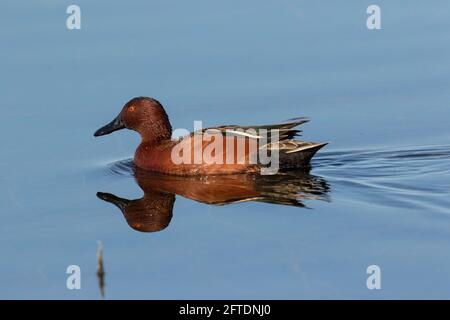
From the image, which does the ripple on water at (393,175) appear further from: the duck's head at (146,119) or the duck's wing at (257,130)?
the duck's head at (146,119)

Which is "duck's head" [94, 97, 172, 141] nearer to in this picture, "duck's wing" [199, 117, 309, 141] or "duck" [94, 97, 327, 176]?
"duck" [94, 97, 327, 176]

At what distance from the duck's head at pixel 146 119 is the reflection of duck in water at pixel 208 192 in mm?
513

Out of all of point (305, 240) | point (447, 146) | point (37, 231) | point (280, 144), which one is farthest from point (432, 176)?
point (37, 231)

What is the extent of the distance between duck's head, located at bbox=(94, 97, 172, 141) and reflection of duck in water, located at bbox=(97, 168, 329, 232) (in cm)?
51

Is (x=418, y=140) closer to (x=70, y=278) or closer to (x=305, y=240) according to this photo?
(x=305, y=240)

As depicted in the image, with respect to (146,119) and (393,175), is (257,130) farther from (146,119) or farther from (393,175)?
(393,175)

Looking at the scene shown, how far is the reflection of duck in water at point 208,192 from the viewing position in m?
9.91

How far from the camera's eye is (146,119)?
11805 mm

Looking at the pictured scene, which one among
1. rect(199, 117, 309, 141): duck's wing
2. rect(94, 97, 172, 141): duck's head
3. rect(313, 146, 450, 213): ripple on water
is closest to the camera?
rect(313, 146, 450, 213): ripple on water

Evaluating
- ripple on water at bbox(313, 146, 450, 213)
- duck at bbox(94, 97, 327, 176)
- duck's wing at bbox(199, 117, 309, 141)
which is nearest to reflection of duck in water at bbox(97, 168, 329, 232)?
duck at bbox(94, 97, 327, 176)

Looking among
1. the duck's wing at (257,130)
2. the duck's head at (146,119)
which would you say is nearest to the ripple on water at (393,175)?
the duck's wing at (257,130)

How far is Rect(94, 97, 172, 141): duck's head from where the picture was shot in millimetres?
11797

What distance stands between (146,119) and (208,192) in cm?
156

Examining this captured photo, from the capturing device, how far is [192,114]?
41.1 ft
